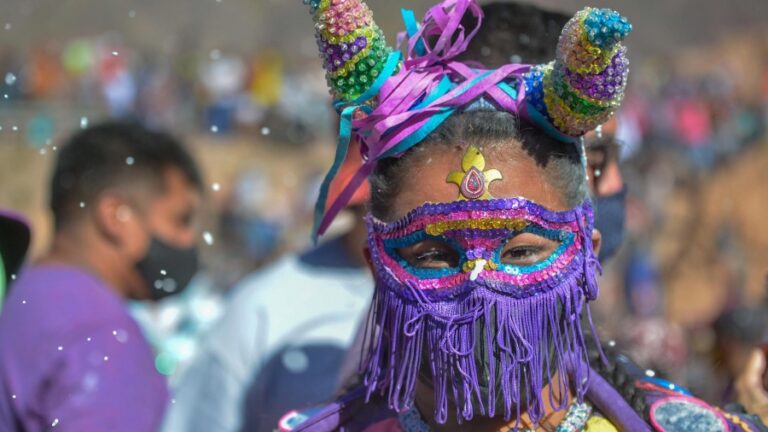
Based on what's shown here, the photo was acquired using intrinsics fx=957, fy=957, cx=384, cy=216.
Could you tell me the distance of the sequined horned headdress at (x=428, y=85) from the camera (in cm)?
178

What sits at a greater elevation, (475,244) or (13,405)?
(475,244)

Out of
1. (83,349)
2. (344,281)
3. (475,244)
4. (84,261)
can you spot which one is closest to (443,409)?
(475,244)

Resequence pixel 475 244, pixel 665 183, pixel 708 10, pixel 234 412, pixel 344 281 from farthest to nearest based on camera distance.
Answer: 1. pixel 665 183
2. pixel 708 10
3. pixel 344 281
4. pixel 234 412
5. pixel 475 244

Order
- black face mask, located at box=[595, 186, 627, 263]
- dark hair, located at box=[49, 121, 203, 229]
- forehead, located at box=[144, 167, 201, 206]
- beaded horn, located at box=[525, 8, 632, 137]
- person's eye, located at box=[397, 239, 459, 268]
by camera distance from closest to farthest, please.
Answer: beaded horn, located at box=[525, 8, 632, 137] → person's eye, located at box=[397, 239, 459, 268] → black face mask, located at box=[595, 186, 627, 263] → dark hair, located at box=[49, 121, 203, 229] → forehead, located at box=[144, 167, 201, 206]

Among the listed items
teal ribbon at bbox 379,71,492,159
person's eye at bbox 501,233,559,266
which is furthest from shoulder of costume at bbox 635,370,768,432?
teal ribbon at bbox 379,71,492,159

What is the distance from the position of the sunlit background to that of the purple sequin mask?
4.75 metres

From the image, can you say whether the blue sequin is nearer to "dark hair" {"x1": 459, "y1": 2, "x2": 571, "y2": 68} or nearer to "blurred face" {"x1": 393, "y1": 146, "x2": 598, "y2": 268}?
"blurred face" {"x1": 393, "y1": 146, "x2": 598, "y2": 268}

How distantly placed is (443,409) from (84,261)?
1956 millimetres

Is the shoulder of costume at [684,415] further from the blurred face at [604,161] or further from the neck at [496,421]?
the blurred face at [604,161]

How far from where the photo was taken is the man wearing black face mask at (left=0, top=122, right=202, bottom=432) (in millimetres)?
2719

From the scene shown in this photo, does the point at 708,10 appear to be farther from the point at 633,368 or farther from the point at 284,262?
the point at 633,368

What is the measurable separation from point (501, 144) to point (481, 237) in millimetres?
203

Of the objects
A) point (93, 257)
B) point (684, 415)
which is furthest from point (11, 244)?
point (684, 415)

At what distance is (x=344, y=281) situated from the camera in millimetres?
3592
